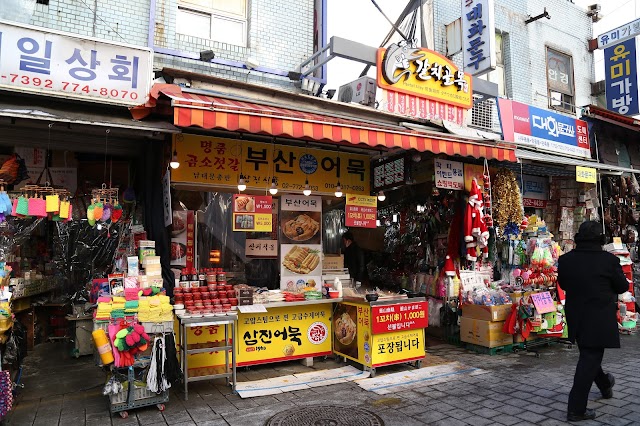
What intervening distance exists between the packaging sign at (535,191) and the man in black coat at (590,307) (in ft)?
22.9

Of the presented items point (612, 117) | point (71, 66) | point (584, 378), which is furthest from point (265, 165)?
point (612, 117)

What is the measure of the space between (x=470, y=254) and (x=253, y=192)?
4.47m

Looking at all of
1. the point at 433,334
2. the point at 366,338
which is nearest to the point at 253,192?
the point at 366,338

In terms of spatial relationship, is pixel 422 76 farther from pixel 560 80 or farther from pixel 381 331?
pixel 560 80

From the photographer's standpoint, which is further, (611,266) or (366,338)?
(366,338)

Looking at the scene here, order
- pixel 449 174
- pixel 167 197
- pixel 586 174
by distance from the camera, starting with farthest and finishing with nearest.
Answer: pixel 586 174 < pixel 449 174 < pixel 167 197

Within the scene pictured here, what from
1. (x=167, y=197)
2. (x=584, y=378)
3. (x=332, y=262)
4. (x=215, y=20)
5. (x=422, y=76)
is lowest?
(x=584, y=378)

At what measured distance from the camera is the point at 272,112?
611 cm

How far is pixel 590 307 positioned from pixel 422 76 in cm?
569

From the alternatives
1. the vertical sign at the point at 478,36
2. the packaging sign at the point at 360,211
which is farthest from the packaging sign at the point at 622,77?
the packaging sign at the point at 360,211

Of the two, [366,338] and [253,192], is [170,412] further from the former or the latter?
[253,192]

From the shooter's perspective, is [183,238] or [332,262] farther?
[332,262]

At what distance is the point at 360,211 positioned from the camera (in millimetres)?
8266

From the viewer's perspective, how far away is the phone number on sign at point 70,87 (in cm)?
567
